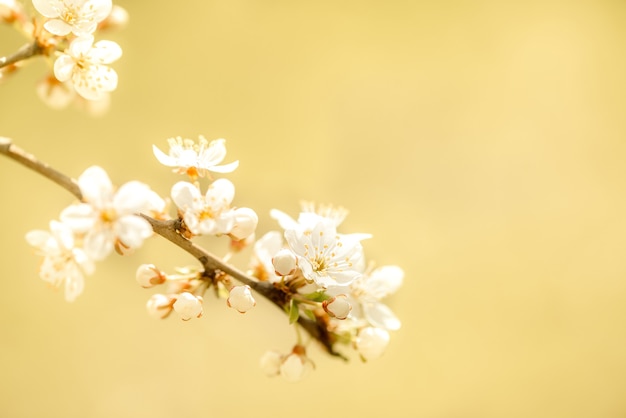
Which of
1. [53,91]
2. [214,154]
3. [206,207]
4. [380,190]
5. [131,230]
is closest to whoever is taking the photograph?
[131,230]

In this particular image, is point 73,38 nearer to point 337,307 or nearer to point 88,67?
point 88,67

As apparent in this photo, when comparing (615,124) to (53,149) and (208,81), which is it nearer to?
(208,81)

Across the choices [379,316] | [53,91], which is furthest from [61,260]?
[379,316]

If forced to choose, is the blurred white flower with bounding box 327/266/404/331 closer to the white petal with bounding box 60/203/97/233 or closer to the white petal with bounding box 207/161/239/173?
the white petal with bounding box 207/161/239/173

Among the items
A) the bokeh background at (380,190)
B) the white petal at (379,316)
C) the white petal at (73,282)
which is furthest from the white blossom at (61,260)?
the bokeh background at (380,190)

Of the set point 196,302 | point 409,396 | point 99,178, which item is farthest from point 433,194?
point 99,178

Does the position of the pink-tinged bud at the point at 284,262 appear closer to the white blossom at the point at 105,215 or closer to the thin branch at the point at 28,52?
the white blossom at the point at 105,215
